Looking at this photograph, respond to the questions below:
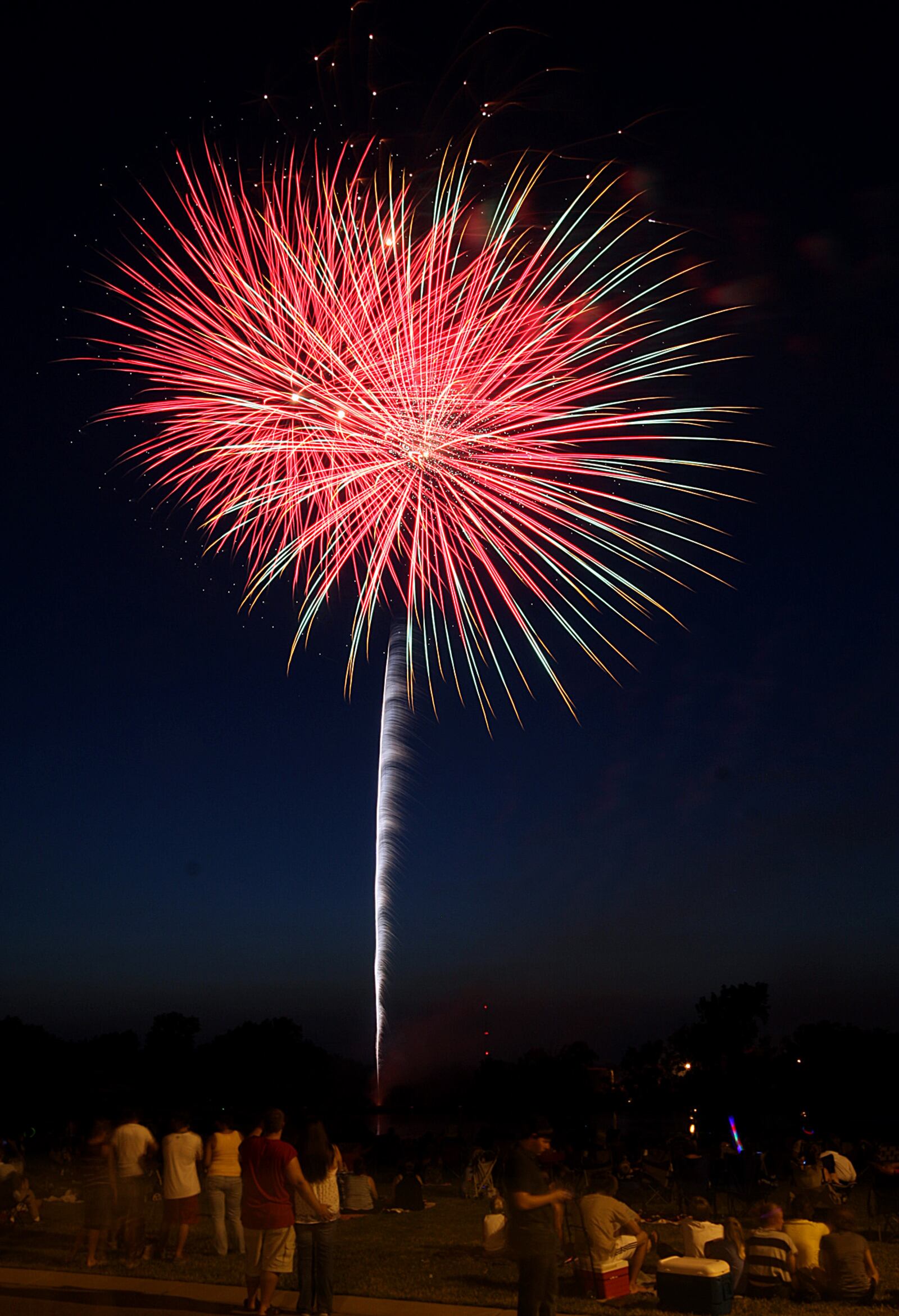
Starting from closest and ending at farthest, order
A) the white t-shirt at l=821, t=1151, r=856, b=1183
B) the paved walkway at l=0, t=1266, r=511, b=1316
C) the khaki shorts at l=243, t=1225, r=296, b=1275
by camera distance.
Answer: the khaki shorts at l=243, t=1225, r=296, b=1275 → the paved walkway at l=0, t=1266, r=511, b=1316 → the white t-shirt at l=821, t=1151, r=856, b=1183

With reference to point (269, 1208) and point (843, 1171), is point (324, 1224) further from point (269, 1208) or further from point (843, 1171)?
point (843, 1171)

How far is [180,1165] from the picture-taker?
10.6 meters

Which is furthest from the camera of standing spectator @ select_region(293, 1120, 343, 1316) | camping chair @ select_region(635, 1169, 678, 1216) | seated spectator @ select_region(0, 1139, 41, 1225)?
camping chair @ select_region(635, 1169, 678, 1216)

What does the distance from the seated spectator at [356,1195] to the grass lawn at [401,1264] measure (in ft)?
3.52

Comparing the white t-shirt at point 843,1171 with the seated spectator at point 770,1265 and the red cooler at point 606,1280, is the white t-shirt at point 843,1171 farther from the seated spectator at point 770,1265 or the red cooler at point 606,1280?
the red cooler at point 606,1280

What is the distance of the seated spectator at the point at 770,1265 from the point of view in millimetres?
9203

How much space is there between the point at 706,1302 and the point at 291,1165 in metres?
3.41

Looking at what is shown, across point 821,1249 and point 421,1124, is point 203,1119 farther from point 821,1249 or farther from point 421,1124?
point 821,1249

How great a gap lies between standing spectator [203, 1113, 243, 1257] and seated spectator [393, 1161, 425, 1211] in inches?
227

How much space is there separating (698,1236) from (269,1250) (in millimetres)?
3736

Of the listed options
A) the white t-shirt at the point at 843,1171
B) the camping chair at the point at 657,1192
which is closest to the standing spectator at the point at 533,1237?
the camping chair at the point at 657,1192

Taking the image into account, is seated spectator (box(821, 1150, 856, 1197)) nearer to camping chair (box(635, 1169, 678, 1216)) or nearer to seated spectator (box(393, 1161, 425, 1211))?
camping chair (box(635, 1169, 678, 1216))

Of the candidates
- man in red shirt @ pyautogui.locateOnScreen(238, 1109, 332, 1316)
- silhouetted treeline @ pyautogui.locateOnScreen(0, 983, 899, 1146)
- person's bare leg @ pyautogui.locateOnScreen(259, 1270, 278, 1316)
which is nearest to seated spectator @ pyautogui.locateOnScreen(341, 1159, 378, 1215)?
man in red shirt @ pyautogui.locateOnScreen(238, 1109, 332, 1316)

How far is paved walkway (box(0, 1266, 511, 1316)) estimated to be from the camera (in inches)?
327
